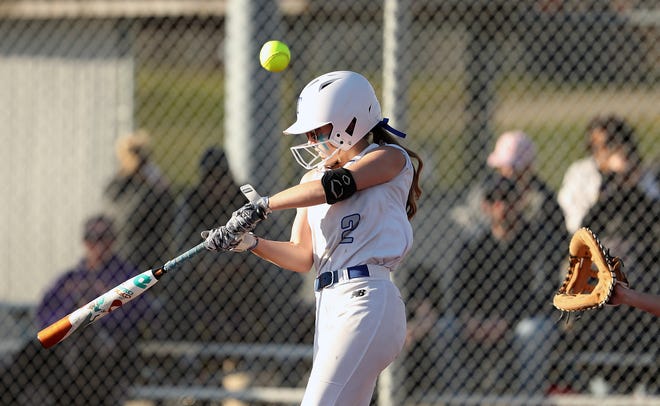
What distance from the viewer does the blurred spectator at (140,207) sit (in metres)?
6.24

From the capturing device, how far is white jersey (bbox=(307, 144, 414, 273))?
3922 mm

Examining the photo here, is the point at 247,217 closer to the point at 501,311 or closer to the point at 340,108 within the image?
the point at 340,108

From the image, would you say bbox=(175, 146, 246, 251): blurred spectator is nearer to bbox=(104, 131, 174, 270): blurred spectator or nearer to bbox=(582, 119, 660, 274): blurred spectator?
bbox=(104, 131, 174, 270): blurred spectator

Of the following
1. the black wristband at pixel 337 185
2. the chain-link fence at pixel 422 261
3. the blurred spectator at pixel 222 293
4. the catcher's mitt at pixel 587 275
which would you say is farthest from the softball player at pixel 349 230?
the blurred spectator at pixel 222 293

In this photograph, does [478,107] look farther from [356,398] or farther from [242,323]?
[356,398]

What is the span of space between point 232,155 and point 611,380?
2.52 meters

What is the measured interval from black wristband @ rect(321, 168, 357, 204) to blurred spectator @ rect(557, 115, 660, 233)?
2.39 metres

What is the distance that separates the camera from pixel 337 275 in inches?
154

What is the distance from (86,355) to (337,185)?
114 inches

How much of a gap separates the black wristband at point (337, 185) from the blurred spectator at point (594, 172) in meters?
2.39

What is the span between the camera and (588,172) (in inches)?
239

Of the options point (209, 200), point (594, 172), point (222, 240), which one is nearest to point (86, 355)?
point (209, 200)

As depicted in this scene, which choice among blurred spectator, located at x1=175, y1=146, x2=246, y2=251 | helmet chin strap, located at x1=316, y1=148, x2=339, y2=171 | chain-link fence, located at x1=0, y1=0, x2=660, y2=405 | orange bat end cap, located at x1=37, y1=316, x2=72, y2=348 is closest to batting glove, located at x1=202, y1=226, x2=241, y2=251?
helmet chin strap, located at x1=316, y1=148, x2=339, y2=171

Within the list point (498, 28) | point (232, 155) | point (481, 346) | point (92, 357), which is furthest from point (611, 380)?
point (92, 357)
